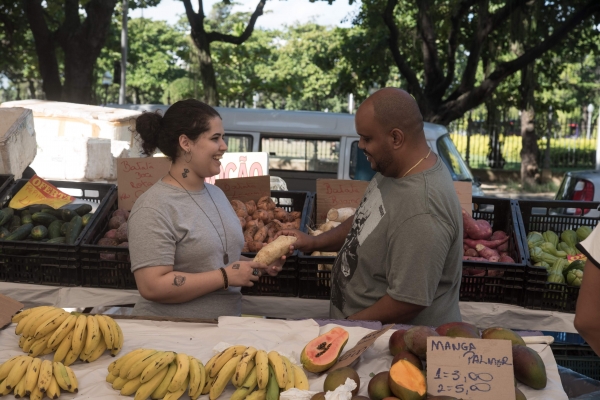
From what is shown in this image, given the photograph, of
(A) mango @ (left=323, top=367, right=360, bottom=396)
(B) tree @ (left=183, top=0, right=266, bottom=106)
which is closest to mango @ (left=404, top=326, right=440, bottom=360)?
(A) mango @ (left=323, top=367, right=360, bottom=396)

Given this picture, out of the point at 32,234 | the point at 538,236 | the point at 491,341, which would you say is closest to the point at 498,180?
the point at 538,236

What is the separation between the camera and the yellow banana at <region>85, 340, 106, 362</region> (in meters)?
2.49

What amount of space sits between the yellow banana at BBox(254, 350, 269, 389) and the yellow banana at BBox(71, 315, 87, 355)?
68 centimetres

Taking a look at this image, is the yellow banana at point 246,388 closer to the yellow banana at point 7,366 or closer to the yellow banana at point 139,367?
the yellow banana at point 139,367

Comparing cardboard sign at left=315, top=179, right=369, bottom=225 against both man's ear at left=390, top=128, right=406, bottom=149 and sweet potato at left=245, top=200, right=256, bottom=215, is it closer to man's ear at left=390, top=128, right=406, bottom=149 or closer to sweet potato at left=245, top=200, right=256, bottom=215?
sweet potato at left=245, top=200, right=256, bottom=215

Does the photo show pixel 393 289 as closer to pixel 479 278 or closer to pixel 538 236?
pixel 479 278

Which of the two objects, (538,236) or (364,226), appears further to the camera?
(538,236)

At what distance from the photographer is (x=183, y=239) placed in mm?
2896

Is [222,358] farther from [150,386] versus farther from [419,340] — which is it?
[419,340]

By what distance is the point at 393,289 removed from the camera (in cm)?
268

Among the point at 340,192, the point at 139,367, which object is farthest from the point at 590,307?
the point at 340,192

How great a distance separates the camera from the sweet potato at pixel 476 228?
470 centimetres

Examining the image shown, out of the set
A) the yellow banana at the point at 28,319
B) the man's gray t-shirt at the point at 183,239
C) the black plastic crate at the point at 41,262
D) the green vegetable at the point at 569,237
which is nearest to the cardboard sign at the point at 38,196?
the black plastic crate at the point at 41,262

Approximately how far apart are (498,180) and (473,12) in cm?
715
